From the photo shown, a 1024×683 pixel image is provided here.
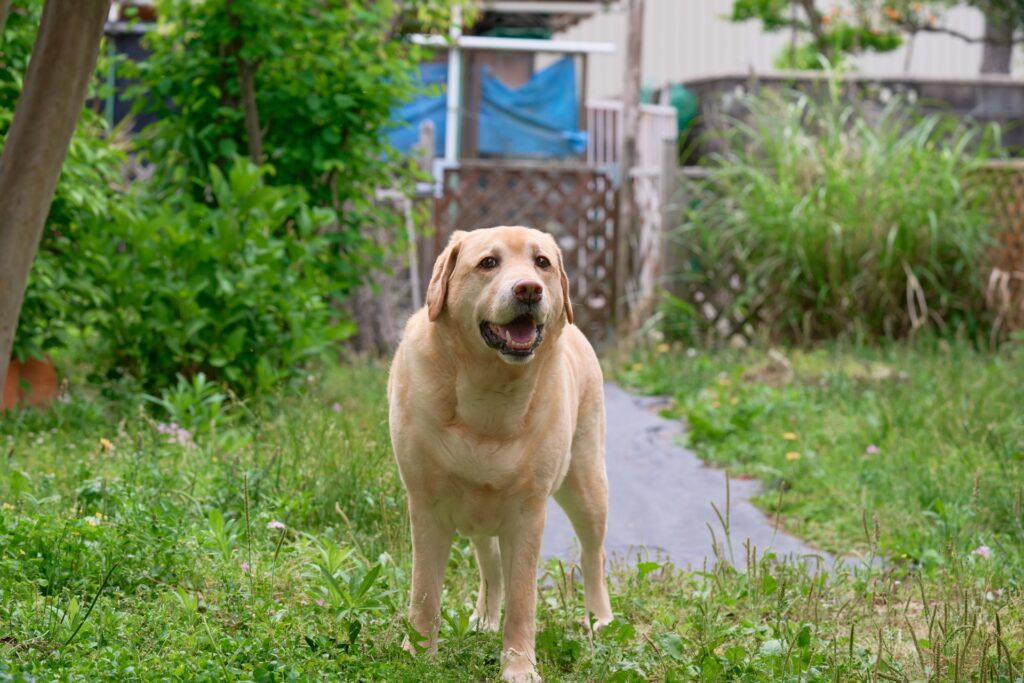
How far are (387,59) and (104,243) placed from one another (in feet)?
7.71

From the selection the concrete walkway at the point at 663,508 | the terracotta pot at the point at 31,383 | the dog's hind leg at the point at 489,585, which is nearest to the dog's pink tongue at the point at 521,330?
the dog's hind leg at the point at 489,585

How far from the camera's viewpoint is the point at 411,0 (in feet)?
29.6

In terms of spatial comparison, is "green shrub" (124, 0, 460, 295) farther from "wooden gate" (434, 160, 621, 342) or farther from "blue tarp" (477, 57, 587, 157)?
"blue tarp" (477, 57, 587, 157)

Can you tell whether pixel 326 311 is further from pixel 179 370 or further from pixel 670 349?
pixel 670 349

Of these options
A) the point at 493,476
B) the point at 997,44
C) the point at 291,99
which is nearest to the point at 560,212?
the point at 291,99

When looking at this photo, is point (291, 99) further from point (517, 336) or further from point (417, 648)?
point (417, 648)

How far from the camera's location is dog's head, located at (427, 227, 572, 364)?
328 cm

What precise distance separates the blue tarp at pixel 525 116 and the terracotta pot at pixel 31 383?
35.5 ft

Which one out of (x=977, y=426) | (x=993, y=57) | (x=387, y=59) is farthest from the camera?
(x=993, y=57)

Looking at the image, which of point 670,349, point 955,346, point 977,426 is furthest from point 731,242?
point 977,426

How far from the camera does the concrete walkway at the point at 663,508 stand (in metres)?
5.45

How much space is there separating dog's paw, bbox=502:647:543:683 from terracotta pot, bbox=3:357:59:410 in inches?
154

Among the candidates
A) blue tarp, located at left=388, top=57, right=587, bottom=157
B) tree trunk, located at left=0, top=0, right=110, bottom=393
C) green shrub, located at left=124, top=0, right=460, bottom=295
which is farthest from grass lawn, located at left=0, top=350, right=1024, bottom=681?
blue tarp, located at left=388, top=57, right=587, bottom=157

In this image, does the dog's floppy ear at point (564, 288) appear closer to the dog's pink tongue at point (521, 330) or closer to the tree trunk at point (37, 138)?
the dog's pink tongue at point (521, 330)
